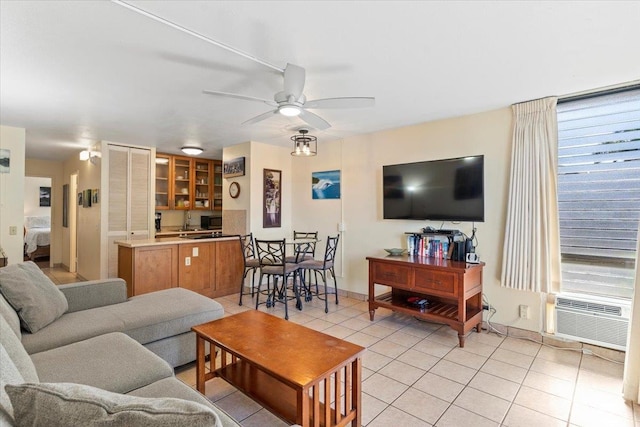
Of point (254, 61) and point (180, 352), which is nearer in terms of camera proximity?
point (254, 61)

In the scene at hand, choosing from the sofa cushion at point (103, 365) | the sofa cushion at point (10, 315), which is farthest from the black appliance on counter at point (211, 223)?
the sofa cushion at point (103, 365)

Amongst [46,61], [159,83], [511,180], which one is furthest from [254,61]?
[511,180]

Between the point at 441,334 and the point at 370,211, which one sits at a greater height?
the point at 370,211

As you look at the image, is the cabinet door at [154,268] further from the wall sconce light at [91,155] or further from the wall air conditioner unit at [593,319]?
the wall air conditioner unit at [593,319]

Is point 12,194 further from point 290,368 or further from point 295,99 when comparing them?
point 290,368

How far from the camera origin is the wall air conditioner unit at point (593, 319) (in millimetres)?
2678

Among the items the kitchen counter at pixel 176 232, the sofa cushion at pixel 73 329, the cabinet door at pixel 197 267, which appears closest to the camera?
the sofa cushion at pixel 73 329

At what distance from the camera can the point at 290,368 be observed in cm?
162

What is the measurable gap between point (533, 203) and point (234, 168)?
13.5ft

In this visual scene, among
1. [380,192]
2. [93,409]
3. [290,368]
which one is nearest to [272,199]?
[380,192]

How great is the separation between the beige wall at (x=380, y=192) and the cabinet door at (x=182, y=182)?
8.15ft

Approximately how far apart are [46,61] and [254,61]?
4.97 ft

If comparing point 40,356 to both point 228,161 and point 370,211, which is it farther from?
point 228,161

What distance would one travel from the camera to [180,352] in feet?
8.14
